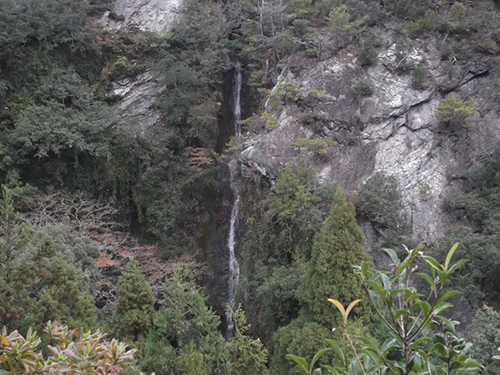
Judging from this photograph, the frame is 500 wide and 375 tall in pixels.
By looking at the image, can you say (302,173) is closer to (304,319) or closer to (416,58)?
(304,319)

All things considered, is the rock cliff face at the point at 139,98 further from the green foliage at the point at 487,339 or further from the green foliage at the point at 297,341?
the green foliage at the point at 487,339

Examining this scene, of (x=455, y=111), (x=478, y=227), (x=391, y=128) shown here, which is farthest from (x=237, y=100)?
(x=478, y=227)

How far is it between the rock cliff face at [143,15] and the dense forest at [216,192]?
0.49 metres

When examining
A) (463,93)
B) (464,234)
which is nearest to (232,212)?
(464,234)

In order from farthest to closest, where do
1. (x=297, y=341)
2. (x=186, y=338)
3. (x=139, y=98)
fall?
1. (x=139, y=98)
2. (x=297, y=341)
3. (x=186, y=338)

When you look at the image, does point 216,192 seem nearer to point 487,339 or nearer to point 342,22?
point 342,22

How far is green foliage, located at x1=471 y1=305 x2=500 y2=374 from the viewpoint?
5.85 meters

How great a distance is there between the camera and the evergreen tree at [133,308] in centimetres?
680

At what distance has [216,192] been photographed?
1505cm

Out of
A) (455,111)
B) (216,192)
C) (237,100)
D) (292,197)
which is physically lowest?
(216,192)

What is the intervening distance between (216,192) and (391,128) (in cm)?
712

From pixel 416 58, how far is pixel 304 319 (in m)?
9.72

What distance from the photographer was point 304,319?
24.3ft

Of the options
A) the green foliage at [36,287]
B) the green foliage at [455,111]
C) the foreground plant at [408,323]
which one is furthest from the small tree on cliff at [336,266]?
the green foliage at [455,111]
